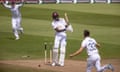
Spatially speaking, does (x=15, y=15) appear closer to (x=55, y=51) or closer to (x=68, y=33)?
(x=68, y=33)

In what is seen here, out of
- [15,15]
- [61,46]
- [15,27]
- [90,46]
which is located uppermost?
[90,46]

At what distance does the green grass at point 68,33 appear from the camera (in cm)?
2498

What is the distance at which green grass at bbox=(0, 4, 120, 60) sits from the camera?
24984mm

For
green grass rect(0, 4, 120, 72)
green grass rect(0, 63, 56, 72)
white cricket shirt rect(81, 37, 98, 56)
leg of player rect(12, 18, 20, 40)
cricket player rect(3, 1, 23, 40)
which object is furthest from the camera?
leg of player rect(12, 18, 20, 40)

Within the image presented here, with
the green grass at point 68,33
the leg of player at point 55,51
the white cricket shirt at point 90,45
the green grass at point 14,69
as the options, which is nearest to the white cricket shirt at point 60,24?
the leg of player at point 55,51

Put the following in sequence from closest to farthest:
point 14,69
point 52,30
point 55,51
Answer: point 14,69 → point 55,51 → point 52,30

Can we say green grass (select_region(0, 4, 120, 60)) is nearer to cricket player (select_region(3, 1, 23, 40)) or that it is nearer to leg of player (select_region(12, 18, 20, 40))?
leg of player (select_region(12, 18, 20, 40))

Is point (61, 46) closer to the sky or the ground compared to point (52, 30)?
closer to the sky

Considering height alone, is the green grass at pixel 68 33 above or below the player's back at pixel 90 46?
below

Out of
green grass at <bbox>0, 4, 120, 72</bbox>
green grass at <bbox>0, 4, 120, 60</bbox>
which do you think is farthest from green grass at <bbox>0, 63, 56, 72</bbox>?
green grass at <bbox>0, 4, 120, 60</bbox>

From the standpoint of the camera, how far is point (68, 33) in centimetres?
3114

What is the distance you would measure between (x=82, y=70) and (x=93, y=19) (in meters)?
18.5

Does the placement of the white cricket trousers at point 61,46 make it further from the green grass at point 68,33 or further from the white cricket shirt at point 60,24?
the green grass at point 68,33

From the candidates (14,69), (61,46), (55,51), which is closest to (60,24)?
(61,46)
